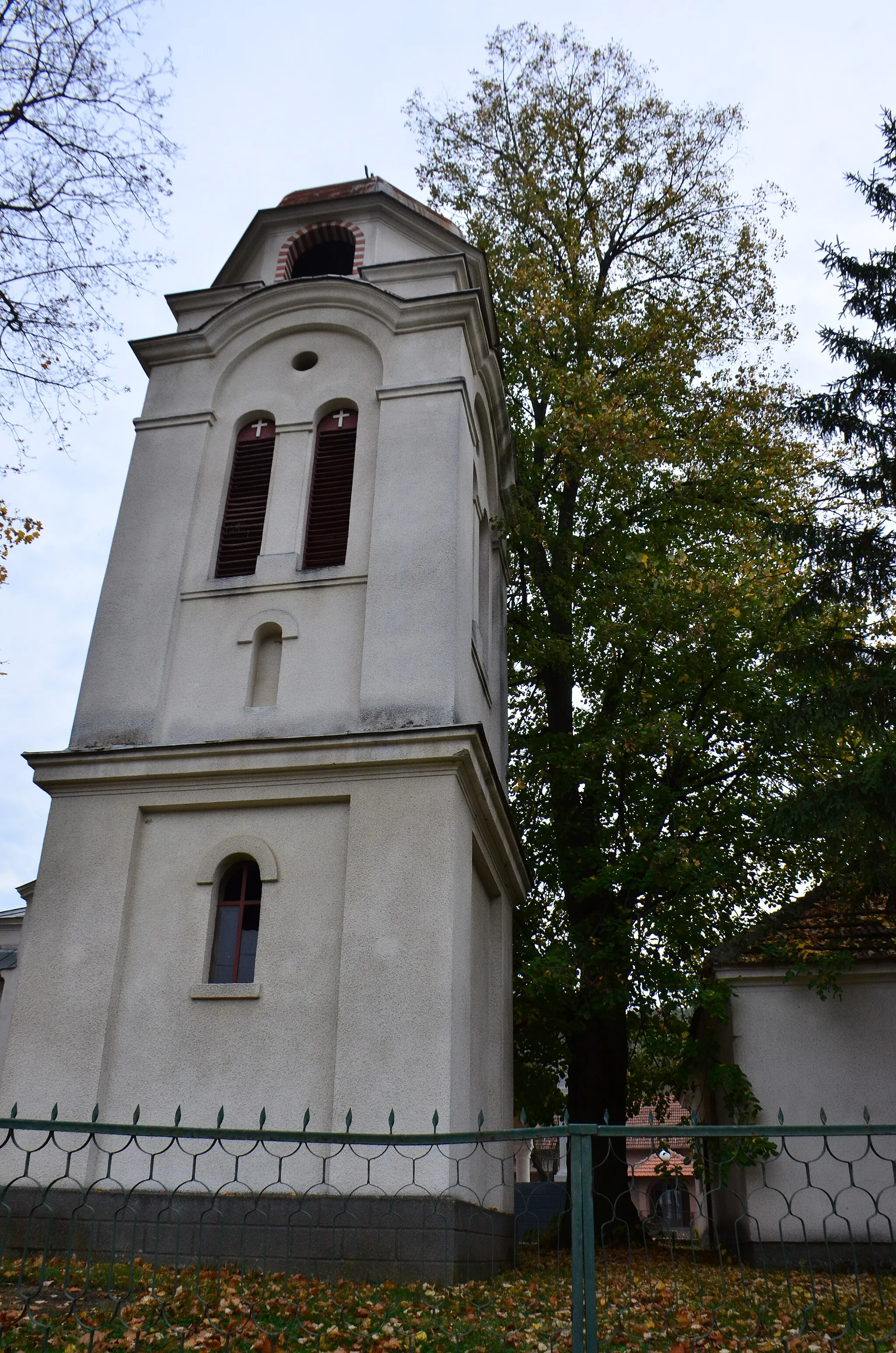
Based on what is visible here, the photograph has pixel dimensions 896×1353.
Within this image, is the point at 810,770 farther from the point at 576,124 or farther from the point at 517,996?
the point at 576,124

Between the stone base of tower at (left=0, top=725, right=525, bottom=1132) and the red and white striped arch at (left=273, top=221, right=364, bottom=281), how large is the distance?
7.52m

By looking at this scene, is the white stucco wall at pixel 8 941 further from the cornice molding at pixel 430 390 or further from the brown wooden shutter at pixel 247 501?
the cornice molding at pixel 430 390

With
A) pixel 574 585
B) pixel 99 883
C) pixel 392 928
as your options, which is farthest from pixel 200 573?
pixel 574 585

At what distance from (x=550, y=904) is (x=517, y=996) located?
2.11 meters

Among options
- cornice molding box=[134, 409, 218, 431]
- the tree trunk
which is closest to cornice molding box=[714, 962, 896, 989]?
the tree trunk

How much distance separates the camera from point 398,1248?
333 inches

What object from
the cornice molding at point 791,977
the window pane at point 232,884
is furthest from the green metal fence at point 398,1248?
the window pane at point 232,884

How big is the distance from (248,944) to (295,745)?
6.19 feet

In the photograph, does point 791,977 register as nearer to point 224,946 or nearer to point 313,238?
point 224,946

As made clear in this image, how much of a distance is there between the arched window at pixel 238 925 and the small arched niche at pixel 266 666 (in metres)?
1.76

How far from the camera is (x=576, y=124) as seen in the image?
19.9 meters

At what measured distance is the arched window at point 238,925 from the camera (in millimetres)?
10242

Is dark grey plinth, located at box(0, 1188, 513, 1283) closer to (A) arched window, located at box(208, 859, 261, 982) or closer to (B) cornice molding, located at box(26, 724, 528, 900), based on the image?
(A) arched window, located at box(208, 859, 261, 982)

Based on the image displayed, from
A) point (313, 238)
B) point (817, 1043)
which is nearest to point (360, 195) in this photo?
point (313, 238)
